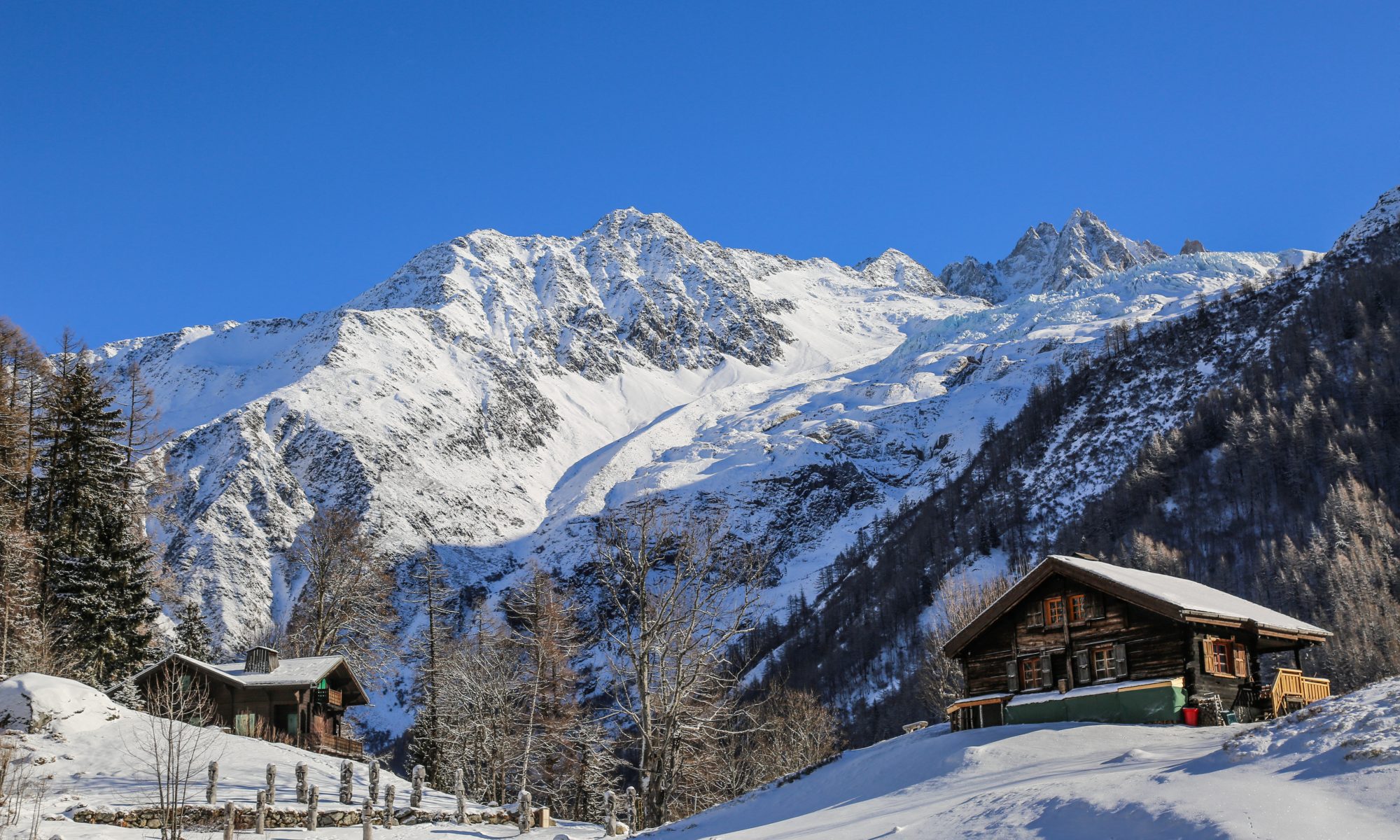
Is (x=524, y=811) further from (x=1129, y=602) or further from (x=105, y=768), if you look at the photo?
(x=1129, y=602)

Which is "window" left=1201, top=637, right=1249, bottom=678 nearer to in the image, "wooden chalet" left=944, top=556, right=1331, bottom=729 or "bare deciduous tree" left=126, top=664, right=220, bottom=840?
"wooden chalet" left=944, top=556, right=1331, bottom=729

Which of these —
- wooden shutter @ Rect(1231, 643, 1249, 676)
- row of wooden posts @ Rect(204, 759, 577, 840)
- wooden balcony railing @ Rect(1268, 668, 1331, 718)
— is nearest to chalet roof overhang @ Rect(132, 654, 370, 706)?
row of wooden posts @ Rect(204, 759, 577, 840)

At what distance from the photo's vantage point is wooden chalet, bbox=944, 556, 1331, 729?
2980 cm

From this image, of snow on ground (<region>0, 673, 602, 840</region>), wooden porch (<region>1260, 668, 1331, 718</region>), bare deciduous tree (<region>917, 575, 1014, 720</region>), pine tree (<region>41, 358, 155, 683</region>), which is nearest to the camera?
snow on ground (<region>0, 673, 602, 840</region>)

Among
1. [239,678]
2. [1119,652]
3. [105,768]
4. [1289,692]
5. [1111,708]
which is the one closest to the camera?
[105,768]

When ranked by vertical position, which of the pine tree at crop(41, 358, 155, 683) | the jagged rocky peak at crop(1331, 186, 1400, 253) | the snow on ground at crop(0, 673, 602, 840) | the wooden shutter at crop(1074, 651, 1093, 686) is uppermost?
the jagged rocky peak at crop(1331, 186, 1400, 253)

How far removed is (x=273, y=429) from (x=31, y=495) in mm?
161152

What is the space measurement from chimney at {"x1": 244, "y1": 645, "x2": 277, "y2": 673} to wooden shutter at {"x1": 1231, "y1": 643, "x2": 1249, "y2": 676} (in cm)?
3614

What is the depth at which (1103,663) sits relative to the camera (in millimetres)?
31891

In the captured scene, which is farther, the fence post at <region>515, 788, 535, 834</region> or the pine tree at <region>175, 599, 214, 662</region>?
→ the pine tree at <region>175, 599, 214, 662</region>

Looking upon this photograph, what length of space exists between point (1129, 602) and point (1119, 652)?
1.49 meters

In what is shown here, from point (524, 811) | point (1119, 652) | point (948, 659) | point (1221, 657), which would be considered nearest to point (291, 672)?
point (524, 811)

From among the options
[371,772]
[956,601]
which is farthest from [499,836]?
[956,601]

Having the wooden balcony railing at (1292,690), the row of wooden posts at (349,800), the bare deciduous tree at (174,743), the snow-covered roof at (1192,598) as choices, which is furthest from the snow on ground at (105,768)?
the wooden balcony railing at (1292,690)
